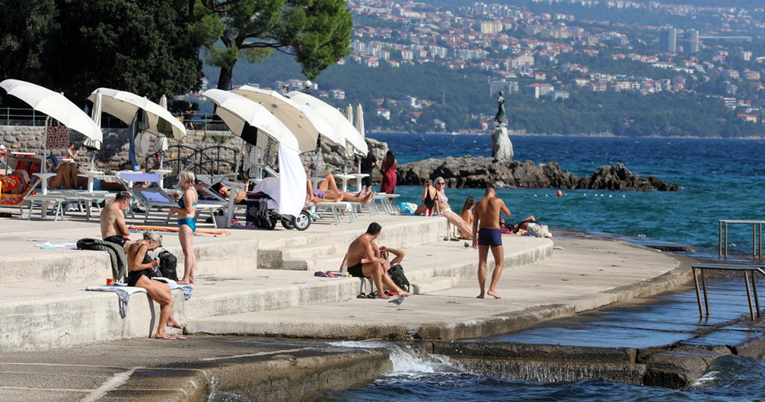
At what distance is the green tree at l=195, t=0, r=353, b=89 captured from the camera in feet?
140

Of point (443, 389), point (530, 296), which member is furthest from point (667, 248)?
point (443, 389)

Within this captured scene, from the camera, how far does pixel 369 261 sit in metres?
12.5

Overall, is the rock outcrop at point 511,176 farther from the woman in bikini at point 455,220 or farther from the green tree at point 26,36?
the woman in bikini at point 455,220

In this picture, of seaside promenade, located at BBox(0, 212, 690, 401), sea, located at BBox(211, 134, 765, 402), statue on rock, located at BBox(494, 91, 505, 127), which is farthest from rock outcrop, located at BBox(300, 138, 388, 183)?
seaside promenade, located at BBox(0, 212, 690, 401)

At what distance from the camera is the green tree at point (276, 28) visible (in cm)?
4256

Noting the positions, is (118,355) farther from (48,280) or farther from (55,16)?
(55,16)

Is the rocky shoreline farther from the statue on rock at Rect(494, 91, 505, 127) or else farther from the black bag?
the black bag

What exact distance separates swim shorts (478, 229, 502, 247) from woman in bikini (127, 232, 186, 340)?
14.9 feet

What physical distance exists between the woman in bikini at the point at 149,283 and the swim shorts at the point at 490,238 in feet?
14.9

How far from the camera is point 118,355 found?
28.4 feet

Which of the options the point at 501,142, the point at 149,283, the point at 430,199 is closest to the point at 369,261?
the point at 149,283

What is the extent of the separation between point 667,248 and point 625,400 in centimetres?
1586

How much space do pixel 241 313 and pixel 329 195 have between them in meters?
7.89

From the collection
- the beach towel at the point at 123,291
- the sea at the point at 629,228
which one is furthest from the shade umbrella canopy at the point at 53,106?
the sea at the point at 629,228
